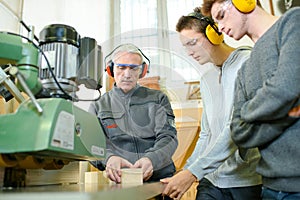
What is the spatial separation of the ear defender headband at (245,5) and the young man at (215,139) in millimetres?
275

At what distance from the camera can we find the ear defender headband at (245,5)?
97cm

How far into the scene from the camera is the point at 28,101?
0.62 metres

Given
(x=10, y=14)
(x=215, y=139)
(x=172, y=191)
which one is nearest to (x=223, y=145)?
(x=215, y=139)

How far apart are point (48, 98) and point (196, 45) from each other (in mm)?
840

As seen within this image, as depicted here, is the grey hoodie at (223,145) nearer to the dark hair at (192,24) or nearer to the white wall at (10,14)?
the dark hair at (192,24)

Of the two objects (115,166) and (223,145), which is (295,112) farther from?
(115,166)

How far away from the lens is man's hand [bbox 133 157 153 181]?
1.05 metres

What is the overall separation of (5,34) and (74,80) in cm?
22

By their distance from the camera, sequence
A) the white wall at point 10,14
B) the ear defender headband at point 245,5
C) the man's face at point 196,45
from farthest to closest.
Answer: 1. the white wall at point 10,14
2. the man's face at point 196,45
3. the ear defender headband at point 245,5

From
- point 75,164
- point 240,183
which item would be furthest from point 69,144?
point 240,183

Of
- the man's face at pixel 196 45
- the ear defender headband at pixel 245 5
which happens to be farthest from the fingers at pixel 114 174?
the ear defender headband at pixel 245 5

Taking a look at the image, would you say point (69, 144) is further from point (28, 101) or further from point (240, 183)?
point (240, 183)

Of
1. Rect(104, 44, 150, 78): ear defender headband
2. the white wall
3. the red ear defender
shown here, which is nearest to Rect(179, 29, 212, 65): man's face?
Rect(104, 44, 150, 78): ear defender headband

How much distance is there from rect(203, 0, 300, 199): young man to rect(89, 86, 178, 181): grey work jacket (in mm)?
324
